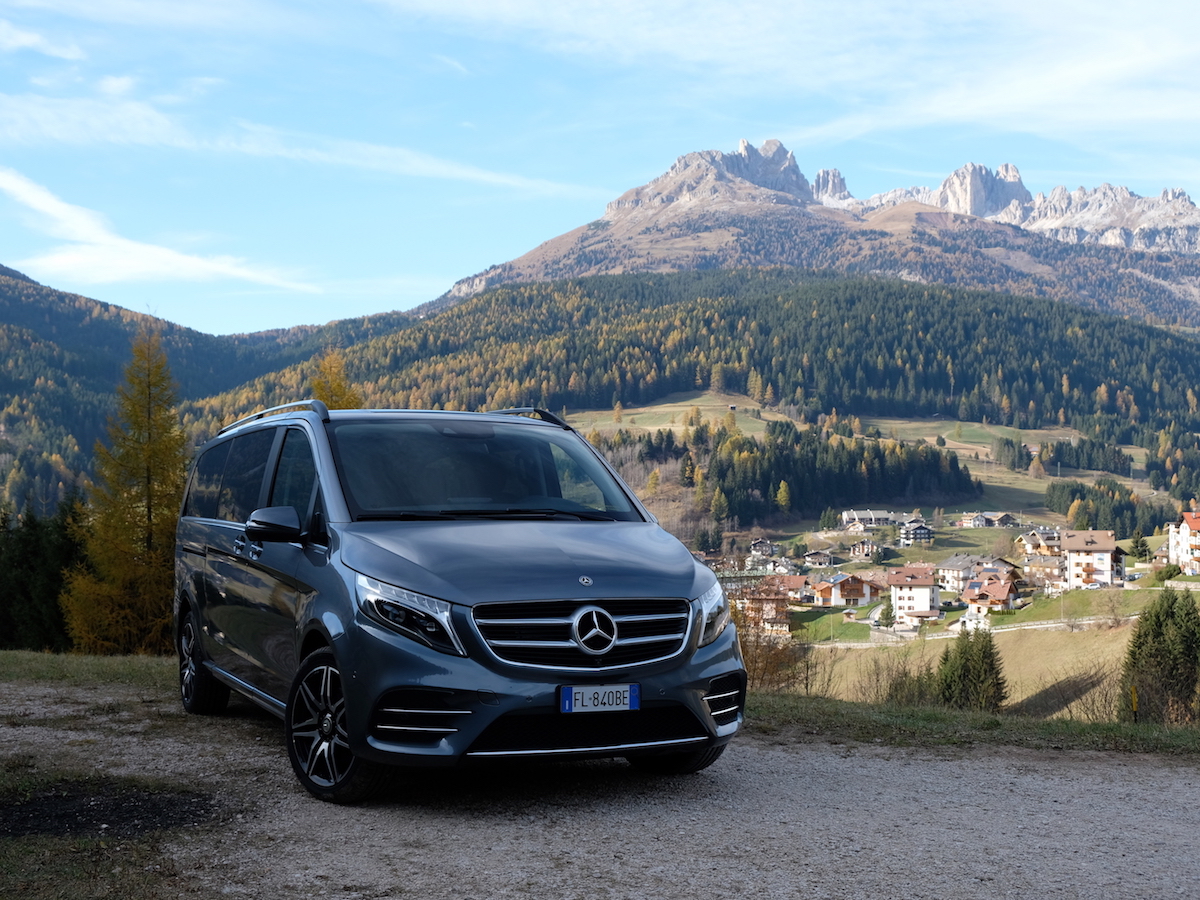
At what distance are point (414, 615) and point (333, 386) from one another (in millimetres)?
31367

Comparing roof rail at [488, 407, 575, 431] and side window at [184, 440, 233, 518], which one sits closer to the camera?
roof rail at [488, 407, 575, 431]

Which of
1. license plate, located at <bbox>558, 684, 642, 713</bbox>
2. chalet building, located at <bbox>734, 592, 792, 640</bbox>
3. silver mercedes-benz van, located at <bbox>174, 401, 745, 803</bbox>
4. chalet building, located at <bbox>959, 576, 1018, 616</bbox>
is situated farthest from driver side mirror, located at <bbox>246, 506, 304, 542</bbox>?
chalet building, located at <bbox>959, 576, 1018, 616</bbox>

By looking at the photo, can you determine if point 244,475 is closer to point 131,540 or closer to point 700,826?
point 700,826

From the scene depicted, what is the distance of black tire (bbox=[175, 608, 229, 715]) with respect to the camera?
8531 mm

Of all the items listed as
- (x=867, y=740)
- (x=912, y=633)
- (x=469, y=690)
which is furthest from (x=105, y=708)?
(x=912, y=633)

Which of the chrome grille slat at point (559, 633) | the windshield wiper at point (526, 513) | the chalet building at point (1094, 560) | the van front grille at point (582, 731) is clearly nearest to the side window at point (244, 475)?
the windshield wiper at point (526, 513)

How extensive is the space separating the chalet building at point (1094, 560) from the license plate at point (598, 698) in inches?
4937

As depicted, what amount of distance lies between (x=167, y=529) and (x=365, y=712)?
30.9 metres

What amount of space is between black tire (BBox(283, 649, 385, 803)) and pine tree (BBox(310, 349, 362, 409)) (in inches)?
1088

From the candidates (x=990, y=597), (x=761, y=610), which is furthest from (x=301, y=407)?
(x=990, y=597)

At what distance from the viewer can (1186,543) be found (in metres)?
118

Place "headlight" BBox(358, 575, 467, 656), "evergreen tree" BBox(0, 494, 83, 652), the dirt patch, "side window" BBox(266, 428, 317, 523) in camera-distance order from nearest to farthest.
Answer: the dirt patch, "headlight" BBox(358, 575, 467, 656), "side window" BBox(266, 428, 317, 523), "evergreen tree" BBox(0, 494, 83, 652)

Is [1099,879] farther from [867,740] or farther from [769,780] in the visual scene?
[867,740]

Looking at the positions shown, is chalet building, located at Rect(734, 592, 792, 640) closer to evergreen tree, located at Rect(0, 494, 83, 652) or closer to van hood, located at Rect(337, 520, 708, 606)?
evergreen tree, located at Rect(0, 494, 83, 652)
